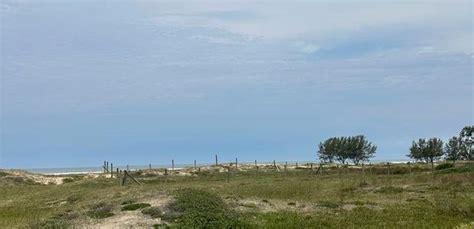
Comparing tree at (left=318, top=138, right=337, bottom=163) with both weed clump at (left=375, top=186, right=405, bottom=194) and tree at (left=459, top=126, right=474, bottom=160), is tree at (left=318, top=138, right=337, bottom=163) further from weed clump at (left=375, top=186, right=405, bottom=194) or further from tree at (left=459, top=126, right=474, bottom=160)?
weed clump at (left=375, top=186, right=405, bottom=194)

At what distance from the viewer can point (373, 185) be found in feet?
131

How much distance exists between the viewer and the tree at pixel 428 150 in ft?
380

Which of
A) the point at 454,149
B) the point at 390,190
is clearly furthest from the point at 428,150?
the point at 390,190

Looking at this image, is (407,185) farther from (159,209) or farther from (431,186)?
(159,209)

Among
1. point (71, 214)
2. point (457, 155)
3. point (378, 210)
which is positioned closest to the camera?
point (71, 214)

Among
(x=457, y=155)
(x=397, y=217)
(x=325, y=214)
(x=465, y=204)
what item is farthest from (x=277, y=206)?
(x=457, y=155)

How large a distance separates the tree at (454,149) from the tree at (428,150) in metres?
2.01

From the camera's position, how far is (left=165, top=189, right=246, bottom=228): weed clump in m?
19.8

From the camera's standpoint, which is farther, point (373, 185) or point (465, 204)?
point (373, 185)

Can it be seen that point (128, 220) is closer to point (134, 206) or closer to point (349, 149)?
point (134, 206)

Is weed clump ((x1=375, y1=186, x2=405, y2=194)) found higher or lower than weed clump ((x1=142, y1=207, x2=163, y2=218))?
lower

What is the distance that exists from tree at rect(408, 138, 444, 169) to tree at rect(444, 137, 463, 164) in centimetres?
201

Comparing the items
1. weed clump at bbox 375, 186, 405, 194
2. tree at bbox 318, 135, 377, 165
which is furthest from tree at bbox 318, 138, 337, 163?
weed clump at bbox 375, 186, 405, 194

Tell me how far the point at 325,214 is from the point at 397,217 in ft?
9.61
